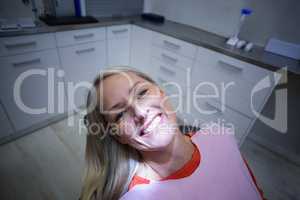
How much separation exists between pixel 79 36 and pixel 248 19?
1474 mm

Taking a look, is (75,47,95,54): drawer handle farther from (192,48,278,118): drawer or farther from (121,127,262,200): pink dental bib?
(121,127,262,200): pink dental bib

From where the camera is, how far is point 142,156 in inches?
26.2

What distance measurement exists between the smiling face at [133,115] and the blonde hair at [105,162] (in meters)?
0.04

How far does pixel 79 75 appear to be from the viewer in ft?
5.40

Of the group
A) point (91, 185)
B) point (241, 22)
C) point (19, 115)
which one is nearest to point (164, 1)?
point (241, 22)

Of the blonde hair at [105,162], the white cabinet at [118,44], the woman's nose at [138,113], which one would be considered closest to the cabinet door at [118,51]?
the white cabinet at [118,44]

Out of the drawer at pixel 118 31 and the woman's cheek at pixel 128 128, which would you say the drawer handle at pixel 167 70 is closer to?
the drawer at pixel 118 31

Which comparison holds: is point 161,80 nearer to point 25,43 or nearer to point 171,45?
point 171,45

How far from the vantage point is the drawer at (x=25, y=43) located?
3.69ft

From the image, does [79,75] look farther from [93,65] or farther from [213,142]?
[213,142]

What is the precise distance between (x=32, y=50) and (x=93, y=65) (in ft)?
1.79

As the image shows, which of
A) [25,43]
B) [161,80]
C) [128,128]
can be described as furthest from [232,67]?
[25,43]

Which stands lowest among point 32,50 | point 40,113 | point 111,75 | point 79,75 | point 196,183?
point 40,113

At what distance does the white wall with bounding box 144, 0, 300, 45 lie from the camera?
130 cm
